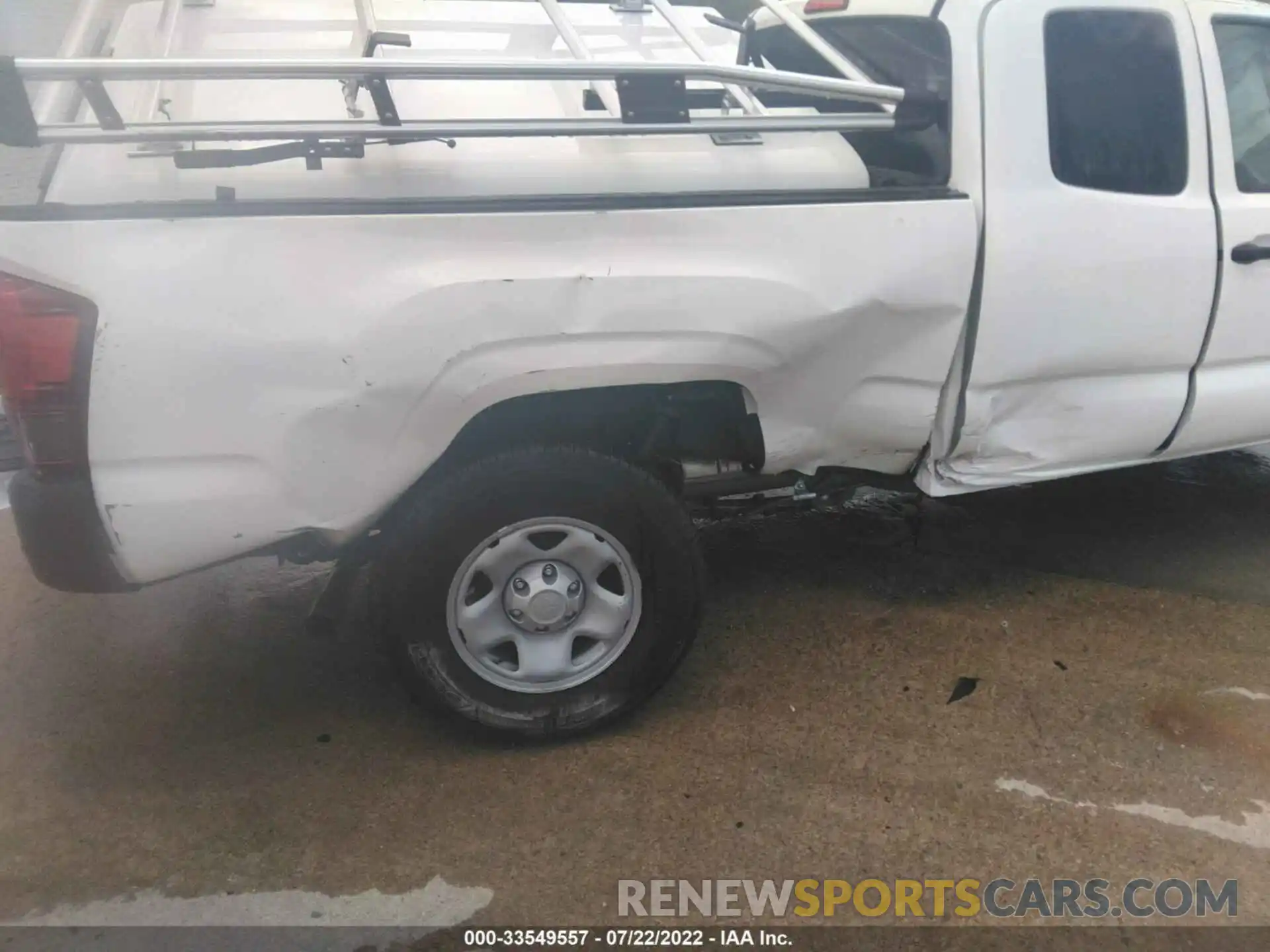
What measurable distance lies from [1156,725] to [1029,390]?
40.1 inches

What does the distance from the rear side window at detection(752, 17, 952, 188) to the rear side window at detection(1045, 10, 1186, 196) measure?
0.29 m

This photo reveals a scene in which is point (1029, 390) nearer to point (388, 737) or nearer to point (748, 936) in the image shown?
point (748, 936)

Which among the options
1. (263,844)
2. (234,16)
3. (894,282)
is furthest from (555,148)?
(263,844)

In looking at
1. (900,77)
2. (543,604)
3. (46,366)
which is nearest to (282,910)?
(543,604)

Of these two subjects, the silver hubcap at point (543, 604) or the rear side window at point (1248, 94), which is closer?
the silver hubcap at point (543, 604)

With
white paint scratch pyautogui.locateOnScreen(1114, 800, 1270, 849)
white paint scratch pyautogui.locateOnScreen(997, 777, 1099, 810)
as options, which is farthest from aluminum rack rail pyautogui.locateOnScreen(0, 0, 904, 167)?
white paint scratch pyautogui.locateOnScreen(1114, 800, 1270, 849)

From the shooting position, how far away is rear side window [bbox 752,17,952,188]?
2.49 metres

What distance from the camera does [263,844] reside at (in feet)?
7.64

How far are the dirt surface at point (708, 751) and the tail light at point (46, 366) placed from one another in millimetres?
987

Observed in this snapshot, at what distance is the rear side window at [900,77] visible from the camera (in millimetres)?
2486

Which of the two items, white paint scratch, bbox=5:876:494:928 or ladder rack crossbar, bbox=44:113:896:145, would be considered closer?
ladder rack crossbar, bbox=44:113:896:145

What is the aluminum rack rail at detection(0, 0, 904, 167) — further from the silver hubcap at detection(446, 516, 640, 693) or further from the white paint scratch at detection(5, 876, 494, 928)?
the white paint scratch at detection(5, 876, 494, 928)

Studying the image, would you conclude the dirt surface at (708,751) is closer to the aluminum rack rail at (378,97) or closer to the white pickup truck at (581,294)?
the white pickup truck at (581,294)

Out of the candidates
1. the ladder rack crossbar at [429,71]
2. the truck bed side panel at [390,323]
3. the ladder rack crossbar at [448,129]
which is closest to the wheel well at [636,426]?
the truck bed side panel at [390,323]
